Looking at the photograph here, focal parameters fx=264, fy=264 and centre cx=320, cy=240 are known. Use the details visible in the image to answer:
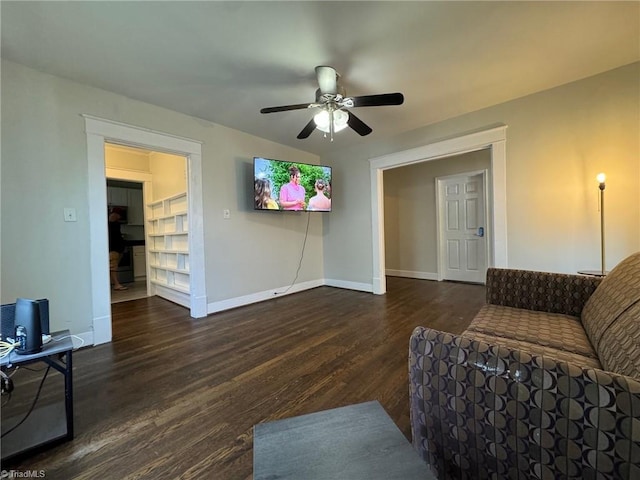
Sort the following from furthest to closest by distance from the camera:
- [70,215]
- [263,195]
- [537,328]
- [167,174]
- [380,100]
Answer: [167,174] < [263,195] < [70,215] < [380,100] < [537,328]

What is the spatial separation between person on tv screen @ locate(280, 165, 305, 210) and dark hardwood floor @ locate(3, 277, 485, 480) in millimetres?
1446

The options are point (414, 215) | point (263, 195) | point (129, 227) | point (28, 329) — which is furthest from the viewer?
point (129, 227)

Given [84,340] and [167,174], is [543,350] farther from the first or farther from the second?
[167,174]

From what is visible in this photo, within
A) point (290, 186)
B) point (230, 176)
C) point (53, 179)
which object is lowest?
point (53, 179)

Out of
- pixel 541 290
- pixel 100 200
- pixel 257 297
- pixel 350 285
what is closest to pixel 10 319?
pixel 100 200

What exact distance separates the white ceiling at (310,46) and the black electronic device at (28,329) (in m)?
1.77

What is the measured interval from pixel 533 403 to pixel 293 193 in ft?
11.2

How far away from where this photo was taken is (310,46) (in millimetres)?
1970

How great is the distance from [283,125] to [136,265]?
510 cm

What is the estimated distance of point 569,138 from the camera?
104 inches

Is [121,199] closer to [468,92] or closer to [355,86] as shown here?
[355,86]

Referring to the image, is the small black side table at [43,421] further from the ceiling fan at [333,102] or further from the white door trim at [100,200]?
the ceiling fan at [333,102]

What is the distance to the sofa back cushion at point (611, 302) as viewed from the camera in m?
1.16

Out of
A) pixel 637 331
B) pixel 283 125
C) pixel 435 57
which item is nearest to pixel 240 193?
pixel 283 125
